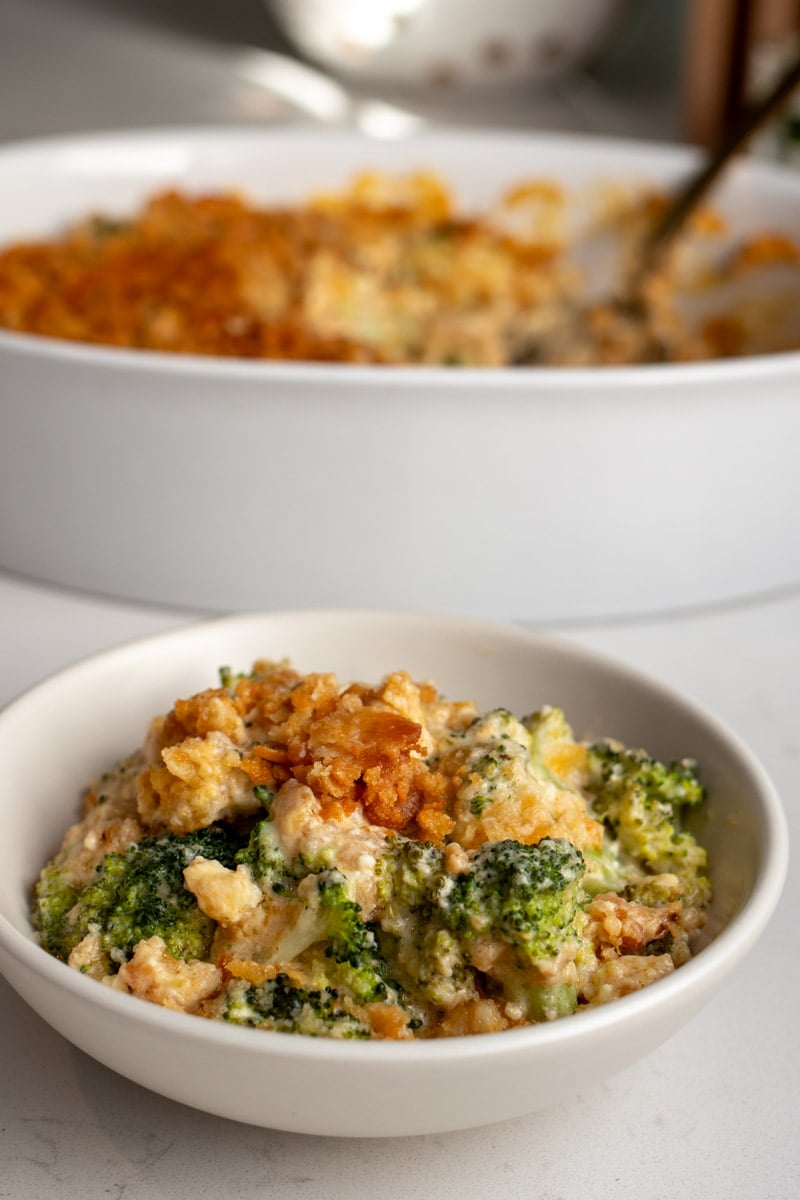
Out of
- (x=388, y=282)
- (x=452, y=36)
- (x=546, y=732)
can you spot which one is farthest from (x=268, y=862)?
(x=452, y=36)

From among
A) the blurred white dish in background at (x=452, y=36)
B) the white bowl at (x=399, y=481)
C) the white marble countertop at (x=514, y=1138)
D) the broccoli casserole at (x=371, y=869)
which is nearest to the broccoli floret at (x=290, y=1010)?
the broccoli casserole at (x=371, y=869)

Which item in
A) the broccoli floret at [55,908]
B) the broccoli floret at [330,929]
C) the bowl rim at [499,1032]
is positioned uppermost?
the bowl rim at [499,1032]

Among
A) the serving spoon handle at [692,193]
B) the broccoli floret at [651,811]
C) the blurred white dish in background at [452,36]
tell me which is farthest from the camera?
the blurred white dish in background at [452,36]

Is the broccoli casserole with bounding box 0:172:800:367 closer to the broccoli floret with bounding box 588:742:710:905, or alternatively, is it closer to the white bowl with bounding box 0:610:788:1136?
the white bowl with bounding box 0:610:788:1136

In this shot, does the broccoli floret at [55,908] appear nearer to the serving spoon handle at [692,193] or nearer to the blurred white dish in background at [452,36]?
the serving spoon handle at [692,193]

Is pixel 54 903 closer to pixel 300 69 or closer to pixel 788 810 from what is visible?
pixel 788 810

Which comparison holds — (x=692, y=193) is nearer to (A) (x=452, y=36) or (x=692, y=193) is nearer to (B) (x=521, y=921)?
(A) (x=452, y=36)

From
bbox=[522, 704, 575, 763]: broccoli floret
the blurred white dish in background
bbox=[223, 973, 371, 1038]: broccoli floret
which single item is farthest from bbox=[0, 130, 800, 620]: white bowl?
the blurred white dish in background
